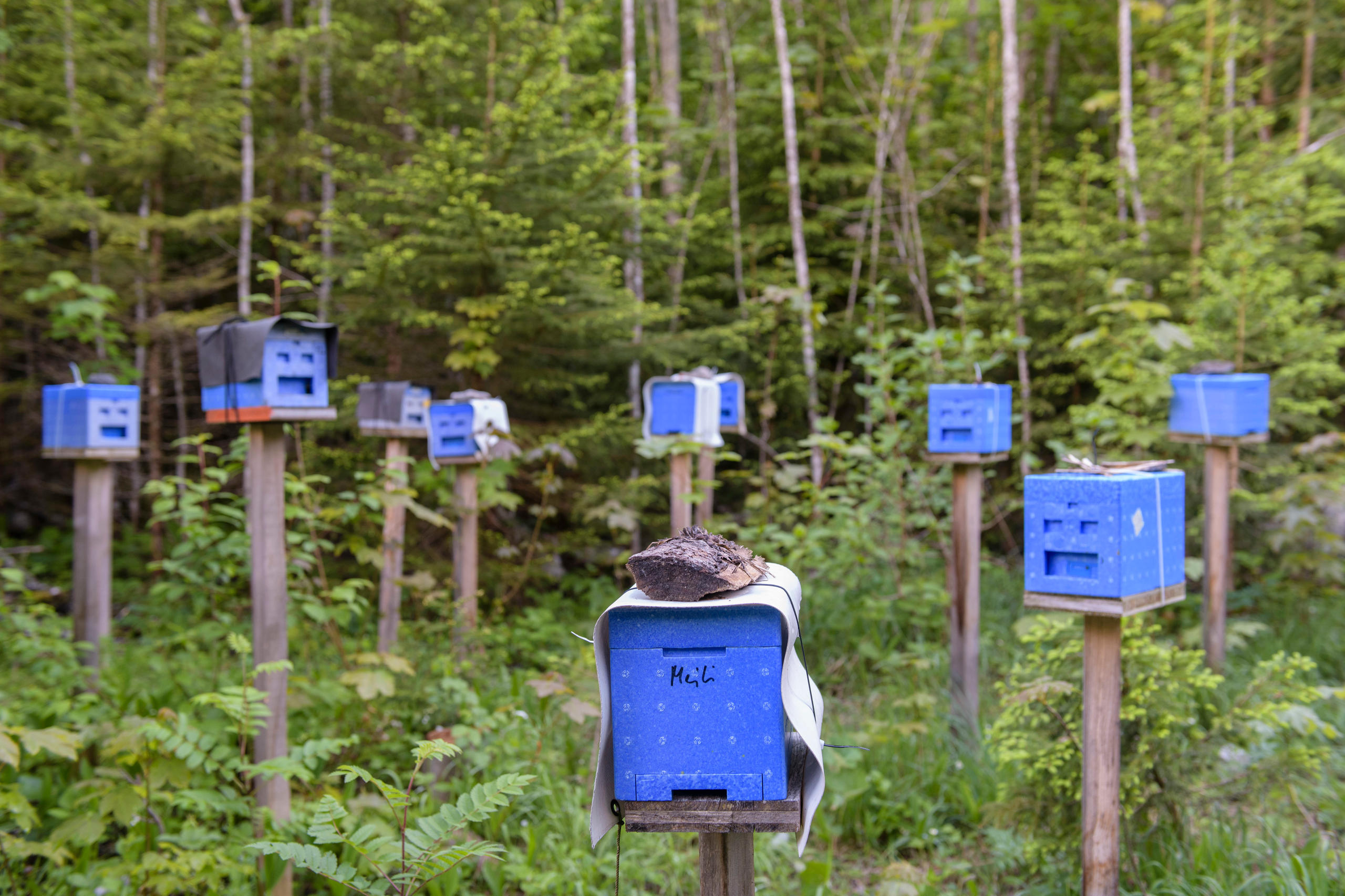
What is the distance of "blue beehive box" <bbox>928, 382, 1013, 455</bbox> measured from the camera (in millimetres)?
4137

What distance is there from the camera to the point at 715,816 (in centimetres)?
151

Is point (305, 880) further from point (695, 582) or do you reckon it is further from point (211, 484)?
point (695, 582)

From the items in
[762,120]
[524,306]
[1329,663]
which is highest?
[762,120]

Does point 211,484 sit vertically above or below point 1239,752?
above

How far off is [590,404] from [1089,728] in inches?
241

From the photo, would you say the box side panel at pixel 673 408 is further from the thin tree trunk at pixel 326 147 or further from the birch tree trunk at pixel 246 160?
the birch tree trunk at pixel 246 160

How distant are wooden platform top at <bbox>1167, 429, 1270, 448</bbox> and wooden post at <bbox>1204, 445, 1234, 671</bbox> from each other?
A: 5 cm

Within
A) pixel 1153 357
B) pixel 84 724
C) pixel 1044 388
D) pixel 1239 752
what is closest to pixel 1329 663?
pixel 1239 752

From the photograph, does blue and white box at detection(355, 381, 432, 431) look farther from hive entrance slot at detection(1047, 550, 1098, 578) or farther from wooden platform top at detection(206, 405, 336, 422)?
hive entrance slot at detection(1047, 550, 1098, 578)

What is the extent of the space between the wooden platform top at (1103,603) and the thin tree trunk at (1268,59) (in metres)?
7.04

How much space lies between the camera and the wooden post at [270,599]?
3.04 metres

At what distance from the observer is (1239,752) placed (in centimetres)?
346

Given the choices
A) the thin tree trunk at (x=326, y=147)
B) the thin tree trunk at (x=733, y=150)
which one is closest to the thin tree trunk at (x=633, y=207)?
the thin tree trunk at (x=733, y=150)

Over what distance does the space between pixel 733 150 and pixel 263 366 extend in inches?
236
